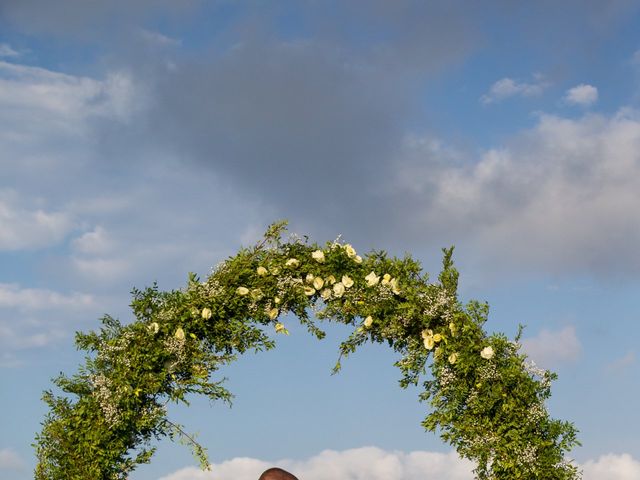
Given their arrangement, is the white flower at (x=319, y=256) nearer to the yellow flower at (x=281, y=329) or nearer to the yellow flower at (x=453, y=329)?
the yellow flower at (x=281, y=329)

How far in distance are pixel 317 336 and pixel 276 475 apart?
3197 millimetres

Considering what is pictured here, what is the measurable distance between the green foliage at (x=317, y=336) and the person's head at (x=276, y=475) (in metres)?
2.74

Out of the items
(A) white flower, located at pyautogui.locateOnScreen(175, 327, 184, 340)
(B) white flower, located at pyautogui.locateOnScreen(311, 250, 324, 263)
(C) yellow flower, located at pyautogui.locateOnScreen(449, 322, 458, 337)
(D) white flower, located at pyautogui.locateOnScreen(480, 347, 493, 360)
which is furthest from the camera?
(B) white flower, located at pyautogui.locateOnScreen(311, 250, 324, 263)

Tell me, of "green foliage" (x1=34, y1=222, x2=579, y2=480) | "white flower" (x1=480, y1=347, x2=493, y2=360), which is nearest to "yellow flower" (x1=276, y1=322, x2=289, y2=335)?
"green foliage" (x1=34, y1=222, x2=579, y2=480)

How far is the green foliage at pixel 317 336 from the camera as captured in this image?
11.7 meters

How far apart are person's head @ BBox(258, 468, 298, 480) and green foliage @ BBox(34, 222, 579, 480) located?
274 centimetres

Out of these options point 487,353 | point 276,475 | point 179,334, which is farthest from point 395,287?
point 276,475

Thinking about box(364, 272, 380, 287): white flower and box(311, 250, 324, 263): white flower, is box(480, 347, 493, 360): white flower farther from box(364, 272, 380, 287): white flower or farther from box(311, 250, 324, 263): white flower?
box(311, 250, 324, 263): white flower

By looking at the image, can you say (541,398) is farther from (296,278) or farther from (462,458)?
(296,278)

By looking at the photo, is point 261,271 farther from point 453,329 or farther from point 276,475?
point 276,475

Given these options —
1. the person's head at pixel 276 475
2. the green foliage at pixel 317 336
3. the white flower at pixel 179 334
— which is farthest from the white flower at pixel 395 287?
the person's head at pixel 276 475

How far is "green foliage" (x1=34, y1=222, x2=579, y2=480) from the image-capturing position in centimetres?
1170

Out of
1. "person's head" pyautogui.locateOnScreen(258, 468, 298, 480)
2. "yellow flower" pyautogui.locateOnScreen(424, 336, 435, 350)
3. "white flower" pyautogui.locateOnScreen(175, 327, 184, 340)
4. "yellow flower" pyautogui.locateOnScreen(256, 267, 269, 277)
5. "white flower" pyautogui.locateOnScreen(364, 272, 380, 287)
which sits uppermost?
"yellow flower" pyautogui.locateOnScreen(256, 267, 269, 277)

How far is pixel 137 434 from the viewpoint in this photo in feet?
41.0
